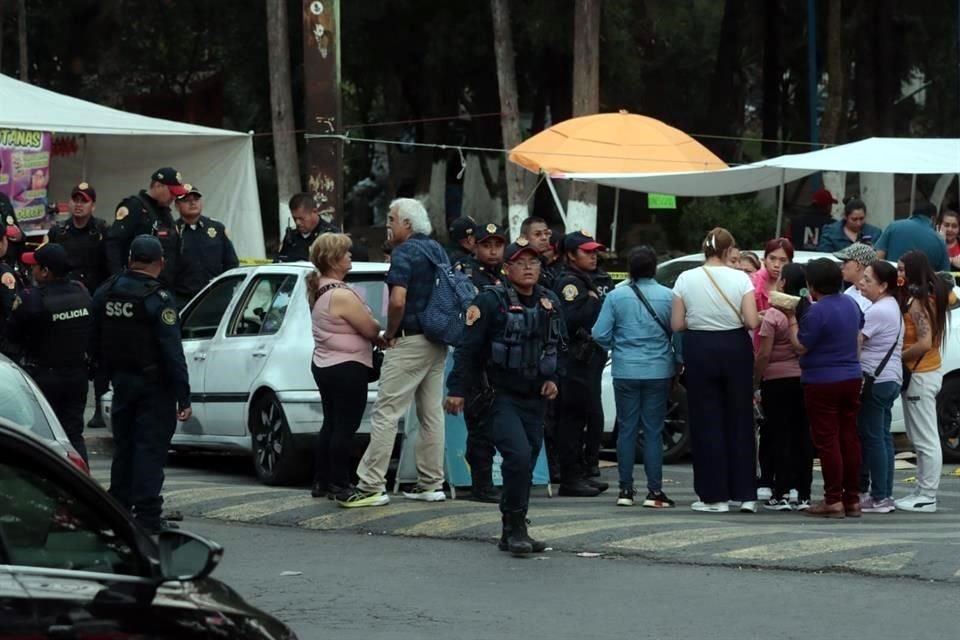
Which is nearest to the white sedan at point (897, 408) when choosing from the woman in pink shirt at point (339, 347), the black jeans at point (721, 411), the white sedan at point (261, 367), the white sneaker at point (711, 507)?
the white sneaker at point (711, 507)

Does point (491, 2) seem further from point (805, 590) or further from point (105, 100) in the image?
point (805, 590)

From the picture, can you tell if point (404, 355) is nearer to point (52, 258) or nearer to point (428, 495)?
point (428, 495)

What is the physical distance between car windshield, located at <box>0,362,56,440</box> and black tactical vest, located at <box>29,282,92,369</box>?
3555 millimetres

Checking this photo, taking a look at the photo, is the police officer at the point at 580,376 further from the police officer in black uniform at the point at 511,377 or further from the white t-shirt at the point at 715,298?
the police officer in black uniform at the point at 511,377

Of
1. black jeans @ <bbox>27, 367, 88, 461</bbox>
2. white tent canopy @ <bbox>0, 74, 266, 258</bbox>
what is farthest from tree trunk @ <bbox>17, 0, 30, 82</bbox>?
black jeans @ <bbox>27, 367, 88, 461</bbox>

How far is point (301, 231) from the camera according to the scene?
14.9 m

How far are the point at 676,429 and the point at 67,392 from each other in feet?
17.1

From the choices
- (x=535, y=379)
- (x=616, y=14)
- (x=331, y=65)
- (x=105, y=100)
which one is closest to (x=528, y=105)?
(x=616, y=14)

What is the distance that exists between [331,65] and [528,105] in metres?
20.1

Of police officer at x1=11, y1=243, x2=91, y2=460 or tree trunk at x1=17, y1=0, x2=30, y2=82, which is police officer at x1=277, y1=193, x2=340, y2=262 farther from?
tree trunk at x1=17, y1=0, x2=30, y2=82

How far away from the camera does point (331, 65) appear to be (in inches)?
646

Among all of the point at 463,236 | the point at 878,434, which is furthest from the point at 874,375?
the point at 463,236

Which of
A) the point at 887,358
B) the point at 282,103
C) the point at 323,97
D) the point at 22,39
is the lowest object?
the point at 887,358

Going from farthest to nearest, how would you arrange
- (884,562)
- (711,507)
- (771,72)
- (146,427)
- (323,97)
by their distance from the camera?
(771,72), (323,97), (711,507), (146,427), (884,562)
